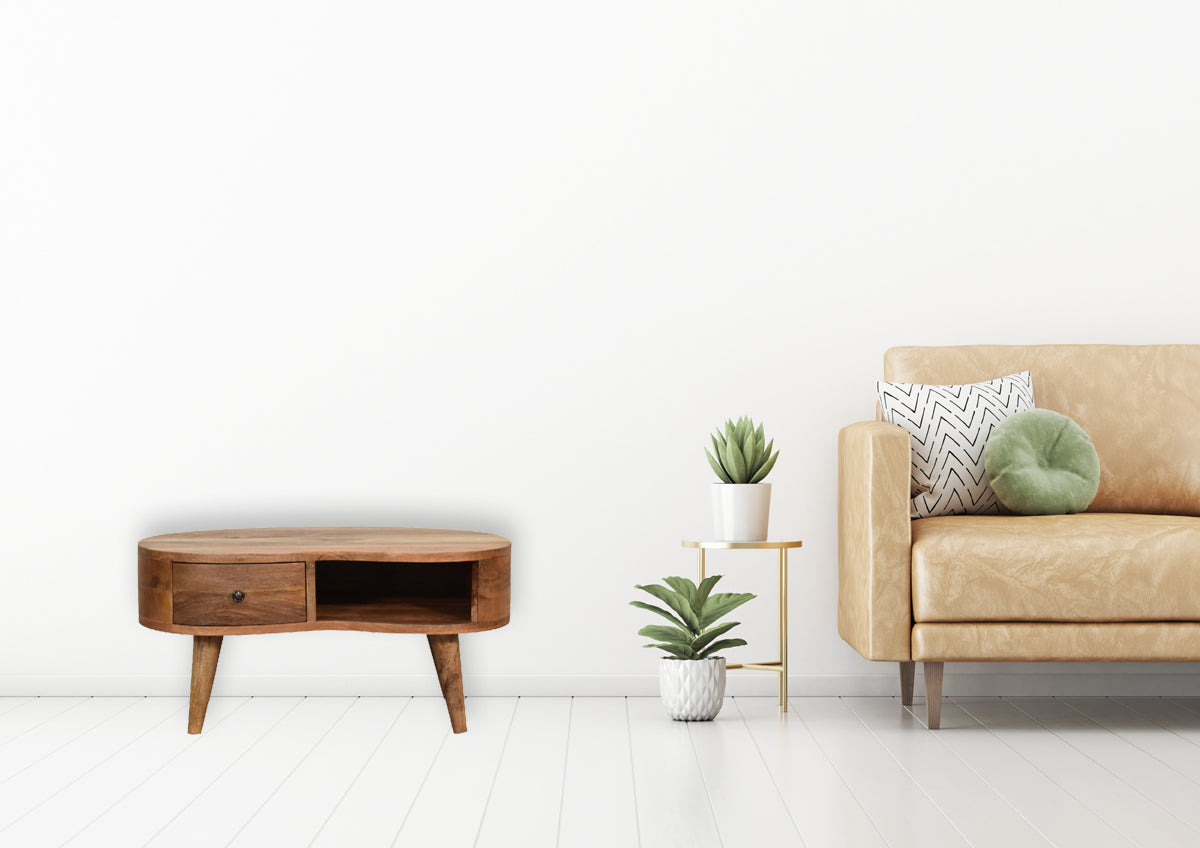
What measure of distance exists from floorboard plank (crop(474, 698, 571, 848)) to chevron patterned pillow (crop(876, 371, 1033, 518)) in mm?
1017

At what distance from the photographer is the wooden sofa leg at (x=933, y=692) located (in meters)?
2.27

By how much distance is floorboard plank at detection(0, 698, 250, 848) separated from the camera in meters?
1.66

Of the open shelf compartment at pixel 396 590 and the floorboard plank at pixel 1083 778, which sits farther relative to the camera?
the open shelf compartment at pixel 396 590

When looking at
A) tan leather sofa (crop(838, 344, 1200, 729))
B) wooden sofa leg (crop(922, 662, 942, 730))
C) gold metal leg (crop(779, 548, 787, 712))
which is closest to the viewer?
tan leather sofa (crop(838, 344, 1200, 729))

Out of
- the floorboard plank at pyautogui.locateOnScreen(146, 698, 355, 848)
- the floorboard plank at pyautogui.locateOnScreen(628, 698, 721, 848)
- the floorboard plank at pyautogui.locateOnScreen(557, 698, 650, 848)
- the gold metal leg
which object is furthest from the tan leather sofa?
the floorboard plank at pyautogui.locateOnScreen(146, 698, 355, 848)

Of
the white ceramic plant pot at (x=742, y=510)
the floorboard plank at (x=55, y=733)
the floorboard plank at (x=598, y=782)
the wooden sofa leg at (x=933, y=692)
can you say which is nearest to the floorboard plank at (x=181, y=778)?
the floorboard plank at (x=55, y=733)

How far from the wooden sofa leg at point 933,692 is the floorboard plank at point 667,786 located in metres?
0.55

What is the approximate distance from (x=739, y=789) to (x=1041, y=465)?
1120mm

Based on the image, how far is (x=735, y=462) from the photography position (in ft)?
8.02

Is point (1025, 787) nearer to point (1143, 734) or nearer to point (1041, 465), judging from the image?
point (1143, 734)

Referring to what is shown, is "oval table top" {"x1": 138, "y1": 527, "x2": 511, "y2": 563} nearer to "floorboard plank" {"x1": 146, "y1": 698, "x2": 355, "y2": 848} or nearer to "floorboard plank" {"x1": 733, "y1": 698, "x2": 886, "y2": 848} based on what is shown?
"floorboard plank" {"x1": 146, "y1": 698, "x2": 355, "y2": 848}

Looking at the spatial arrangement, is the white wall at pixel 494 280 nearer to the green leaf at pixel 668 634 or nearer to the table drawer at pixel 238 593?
the green leaf at pixel 668 634

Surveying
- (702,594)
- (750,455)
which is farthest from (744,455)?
(702,594)

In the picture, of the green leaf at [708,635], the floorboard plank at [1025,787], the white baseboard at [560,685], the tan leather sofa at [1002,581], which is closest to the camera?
the floorboard plank at [1025,787]
